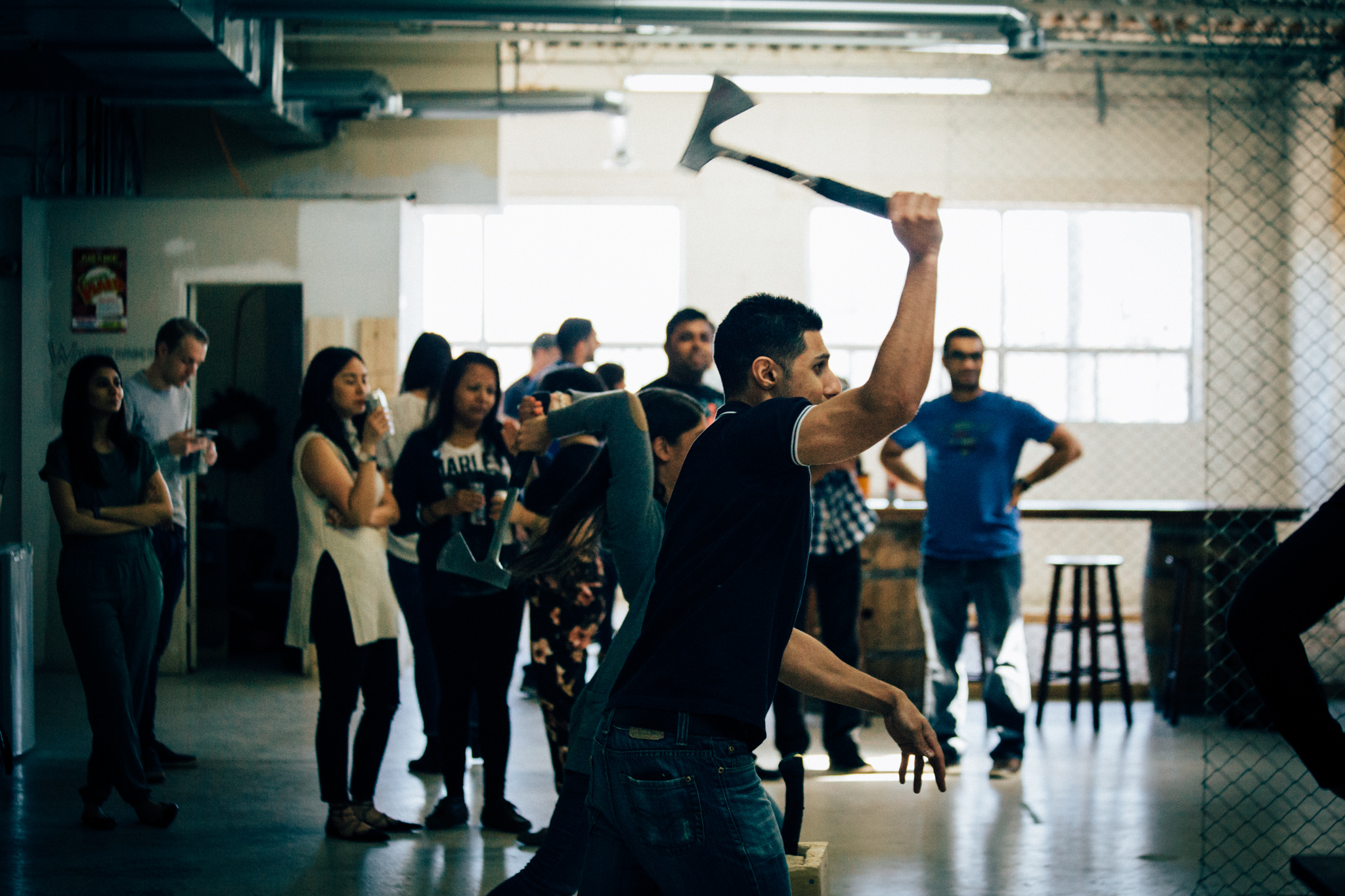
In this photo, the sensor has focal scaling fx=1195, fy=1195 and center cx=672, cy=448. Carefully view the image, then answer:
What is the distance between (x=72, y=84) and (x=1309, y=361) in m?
8.61

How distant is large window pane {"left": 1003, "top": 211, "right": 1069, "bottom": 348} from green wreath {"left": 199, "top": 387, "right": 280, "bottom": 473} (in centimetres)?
580


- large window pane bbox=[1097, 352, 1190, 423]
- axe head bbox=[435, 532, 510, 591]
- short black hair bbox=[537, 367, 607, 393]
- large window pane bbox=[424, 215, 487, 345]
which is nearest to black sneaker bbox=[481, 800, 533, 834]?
axe head bbox=[435, 532, 510, 591]

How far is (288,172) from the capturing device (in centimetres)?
733

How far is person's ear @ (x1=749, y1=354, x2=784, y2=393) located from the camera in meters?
1.80

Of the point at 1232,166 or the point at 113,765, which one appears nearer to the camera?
the point at 113,765

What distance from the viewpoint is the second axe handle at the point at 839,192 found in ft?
5.29

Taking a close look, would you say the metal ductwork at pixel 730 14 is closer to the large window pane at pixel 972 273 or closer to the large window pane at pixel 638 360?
the large window pane at pixel 972 273

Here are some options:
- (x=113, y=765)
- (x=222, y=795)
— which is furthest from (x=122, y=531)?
(x=222, y=795)

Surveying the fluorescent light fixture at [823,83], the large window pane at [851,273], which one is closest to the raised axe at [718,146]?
the fluorescent light fixture at [823,83]

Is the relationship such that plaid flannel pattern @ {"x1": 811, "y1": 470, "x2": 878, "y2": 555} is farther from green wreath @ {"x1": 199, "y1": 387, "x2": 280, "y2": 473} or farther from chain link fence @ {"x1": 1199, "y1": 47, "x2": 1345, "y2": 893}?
green wreath @ {"x1": 199, "y1": 387, "x2": 280, "y2": 473}

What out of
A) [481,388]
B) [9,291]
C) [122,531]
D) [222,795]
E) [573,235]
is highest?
[573,235]

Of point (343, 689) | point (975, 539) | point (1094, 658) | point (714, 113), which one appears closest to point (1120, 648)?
point (1094, 658)

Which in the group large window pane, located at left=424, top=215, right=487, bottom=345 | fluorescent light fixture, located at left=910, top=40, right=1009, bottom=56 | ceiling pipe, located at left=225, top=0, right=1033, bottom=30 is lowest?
large window pane, located at left=424, top=215, right=487, bottom=345

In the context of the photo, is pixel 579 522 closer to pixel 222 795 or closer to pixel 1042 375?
pixel 222 795
